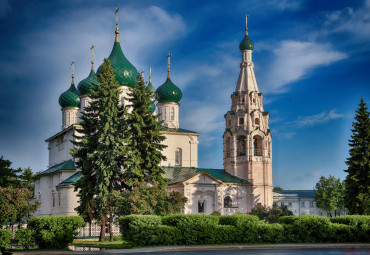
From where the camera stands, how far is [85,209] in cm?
2872

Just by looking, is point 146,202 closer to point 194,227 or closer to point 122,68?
point 194,227

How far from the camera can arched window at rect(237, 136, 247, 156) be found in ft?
154

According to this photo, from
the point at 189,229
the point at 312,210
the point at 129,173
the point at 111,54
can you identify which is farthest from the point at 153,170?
the point at 312,210

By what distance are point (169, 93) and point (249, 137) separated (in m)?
9.01

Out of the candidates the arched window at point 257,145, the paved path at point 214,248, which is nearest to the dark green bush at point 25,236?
the paved path at point 214,248

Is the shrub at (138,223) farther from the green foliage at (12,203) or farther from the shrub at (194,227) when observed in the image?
the green foliage at (12,203)

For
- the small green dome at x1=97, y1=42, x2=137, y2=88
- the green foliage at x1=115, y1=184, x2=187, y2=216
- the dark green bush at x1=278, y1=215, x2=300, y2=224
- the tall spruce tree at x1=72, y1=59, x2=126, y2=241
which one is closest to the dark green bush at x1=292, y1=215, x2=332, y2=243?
the dark green bush at x1=278, y1=215, x2=300, y2=224

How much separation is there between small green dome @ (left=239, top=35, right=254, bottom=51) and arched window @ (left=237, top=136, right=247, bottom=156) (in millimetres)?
8948

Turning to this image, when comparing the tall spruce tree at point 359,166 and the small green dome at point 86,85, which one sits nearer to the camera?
the tall spruce tree at point 359,166

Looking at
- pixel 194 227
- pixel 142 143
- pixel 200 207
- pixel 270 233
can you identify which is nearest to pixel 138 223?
pixel 194 227

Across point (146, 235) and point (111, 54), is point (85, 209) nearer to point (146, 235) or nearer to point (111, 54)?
point (146, 235)

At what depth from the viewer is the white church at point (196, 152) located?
42250 millimetres

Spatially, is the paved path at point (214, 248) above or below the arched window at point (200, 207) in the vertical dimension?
below

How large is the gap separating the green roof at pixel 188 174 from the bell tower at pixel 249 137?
82 centimetres
